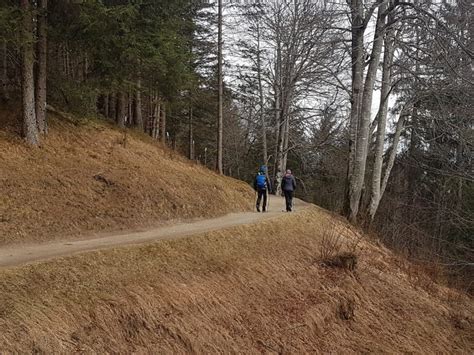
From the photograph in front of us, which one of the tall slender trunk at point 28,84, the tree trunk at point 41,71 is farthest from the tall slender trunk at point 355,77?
the tree trunk at point 41,71

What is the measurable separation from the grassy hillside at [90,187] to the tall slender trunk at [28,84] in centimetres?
38

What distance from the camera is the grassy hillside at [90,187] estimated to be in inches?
357

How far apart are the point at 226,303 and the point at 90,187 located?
5939 mm

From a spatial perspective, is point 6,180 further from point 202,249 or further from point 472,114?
point 472,114

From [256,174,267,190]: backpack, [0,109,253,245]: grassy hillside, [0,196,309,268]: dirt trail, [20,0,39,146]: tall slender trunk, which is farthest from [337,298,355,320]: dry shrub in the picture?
[20,0,39,146]: tall slender trunk

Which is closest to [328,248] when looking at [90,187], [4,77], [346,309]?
[346,309]

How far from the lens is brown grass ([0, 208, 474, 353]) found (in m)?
5.01

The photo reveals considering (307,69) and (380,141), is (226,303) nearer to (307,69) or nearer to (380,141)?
(380,141)

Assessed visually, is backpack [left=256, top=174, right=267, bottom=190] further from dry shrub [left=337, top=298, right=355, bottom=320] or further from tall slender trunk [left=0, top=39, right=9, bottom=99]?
tall slender trunk [left=0, top=39, right=9, bottom=99]

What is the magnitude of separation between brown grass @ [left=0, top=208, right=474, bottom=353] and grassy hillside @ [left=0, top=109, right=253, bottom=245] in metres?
2.84

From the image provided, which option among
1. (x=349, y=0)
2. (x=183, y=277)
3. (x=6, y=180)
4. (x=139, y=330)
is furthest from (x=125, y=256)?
(x=349, y=0)

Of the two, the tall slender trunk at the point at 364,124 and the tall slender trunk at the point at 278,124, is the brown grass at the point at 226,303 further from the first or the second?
the tall slender trunk at the point at 278,124

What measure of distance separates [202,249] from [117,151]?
7.42 meters

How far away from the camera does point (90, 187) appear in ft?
35.9
